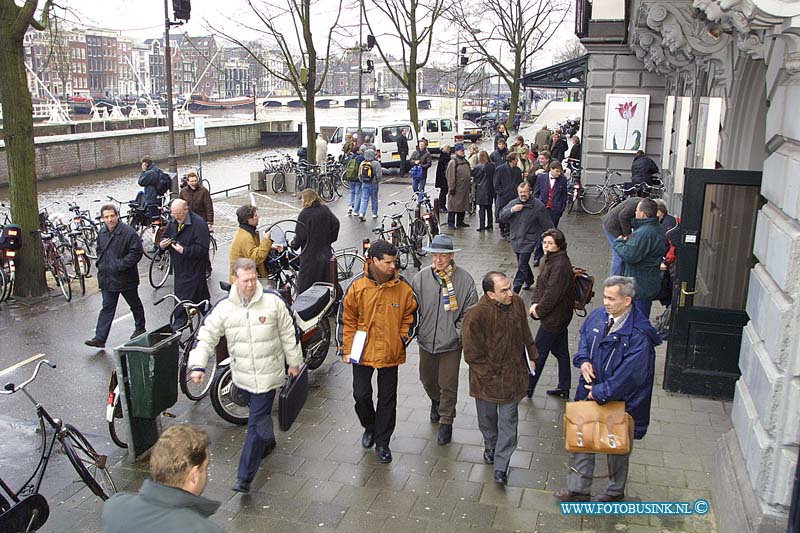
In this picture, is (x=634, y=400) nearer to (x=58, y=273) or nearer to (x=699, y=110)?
(x=699, y=110)

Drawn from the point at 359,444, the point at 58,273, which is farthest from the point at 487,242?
the point at 359,444

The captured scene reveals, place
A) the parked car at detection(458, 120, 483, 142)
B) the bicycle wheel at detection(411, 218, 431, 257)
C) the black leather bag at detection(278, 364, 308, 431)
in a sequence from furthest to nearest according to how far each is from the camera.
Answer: the parked car at detection(458, 120, 483, 142)
the bicycle wheel at detection(411, 218, 431, 257)
the black leather bag at detection(278, 364, 308, 431)

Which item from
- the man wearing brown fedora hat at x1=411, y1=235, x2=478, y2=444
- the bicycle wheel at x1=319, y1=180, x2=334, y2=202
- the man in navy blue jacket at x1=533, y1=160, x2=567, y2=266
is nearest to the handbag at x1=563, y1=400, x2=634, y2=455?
the man wearing brown fedora hat at x1=411, y1=235, x2=478, y2=444

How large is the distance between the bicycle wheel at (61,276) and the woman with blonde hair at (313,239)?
3.84m

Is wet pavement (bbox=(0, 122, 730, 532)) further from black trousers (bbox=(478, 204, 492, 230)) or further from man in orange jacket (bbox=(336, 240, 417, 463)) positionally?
black trousers (bbox=(478, 204, 492, 230))

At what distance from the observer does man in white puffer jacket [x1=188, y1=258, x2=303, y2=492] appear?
5.42 metres

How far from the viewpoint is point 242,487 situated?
558 centimetres

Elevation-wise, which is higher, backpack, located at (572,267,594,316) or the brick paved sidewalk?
backpack, located at (572,267,594,316)

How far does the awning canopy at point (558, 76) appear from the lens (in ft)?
73.3

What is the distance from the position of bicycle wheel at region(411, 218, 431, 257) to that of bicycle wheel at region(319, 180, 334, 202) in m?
7.62

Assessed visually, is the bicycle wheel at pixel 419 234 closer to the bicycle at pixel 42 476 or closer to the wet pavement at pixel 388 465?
the wet pavement at pixel 388 465

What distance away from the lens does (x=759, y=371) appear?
4754 mm

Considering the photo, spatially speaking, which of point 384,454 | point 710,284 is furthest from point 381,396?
point 710,284

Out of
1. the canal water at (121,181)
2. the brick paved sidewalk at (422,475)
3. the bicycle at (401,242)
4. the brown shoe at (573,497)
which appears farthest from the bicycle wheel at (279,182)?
the brown shoe at (573,497)
